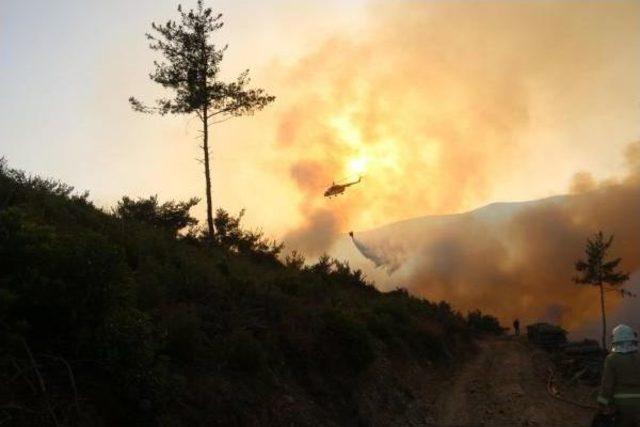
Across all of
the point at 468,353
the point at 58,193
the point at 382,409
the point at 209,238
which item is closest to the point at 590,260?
the point at 468,353

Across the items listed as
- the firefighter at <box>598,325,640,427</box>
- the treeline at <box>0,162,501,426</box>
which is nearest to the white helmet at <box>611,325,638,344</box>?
the firefighter at <box>598,325,640,427</box>

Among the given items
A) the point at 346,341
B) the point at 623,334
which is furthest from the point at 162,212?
the point at 623,334

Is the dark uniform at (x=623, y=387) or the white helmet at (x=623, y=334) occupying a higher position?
the white helmet at (x=623, y=334)

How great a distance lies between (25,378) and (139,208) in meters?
23.6

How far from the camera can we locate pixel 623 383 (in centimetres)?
845

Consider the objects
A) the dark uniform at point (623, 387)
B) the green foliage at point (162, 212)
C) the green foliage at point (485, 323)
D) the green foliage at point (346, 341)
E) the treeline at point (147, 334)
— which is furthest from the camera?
the green foliage at point (485, 323)

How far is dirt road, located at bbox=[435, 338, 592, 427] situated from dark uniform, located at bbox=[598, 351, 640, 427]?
7710mm

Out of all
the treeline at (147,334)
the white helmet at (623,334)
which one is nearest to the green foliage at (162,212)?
the treeline at (147,334)

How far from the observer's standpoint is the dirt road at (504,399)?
1617cm

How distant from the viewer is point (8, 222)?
789 centimetres

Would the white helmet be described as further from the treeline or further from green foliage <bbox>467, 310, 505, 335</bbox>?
green foliage <bbox>467, 310, 505, 335</bbox>

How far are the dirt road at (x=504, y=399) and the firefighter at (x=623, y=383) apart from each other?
771 cm

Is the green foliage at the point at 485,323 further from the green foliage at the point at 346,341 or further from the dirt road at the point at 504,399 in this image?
the green foliage at the point at 346,341

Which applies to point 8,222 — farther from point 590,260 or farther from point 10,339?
point 590,260
